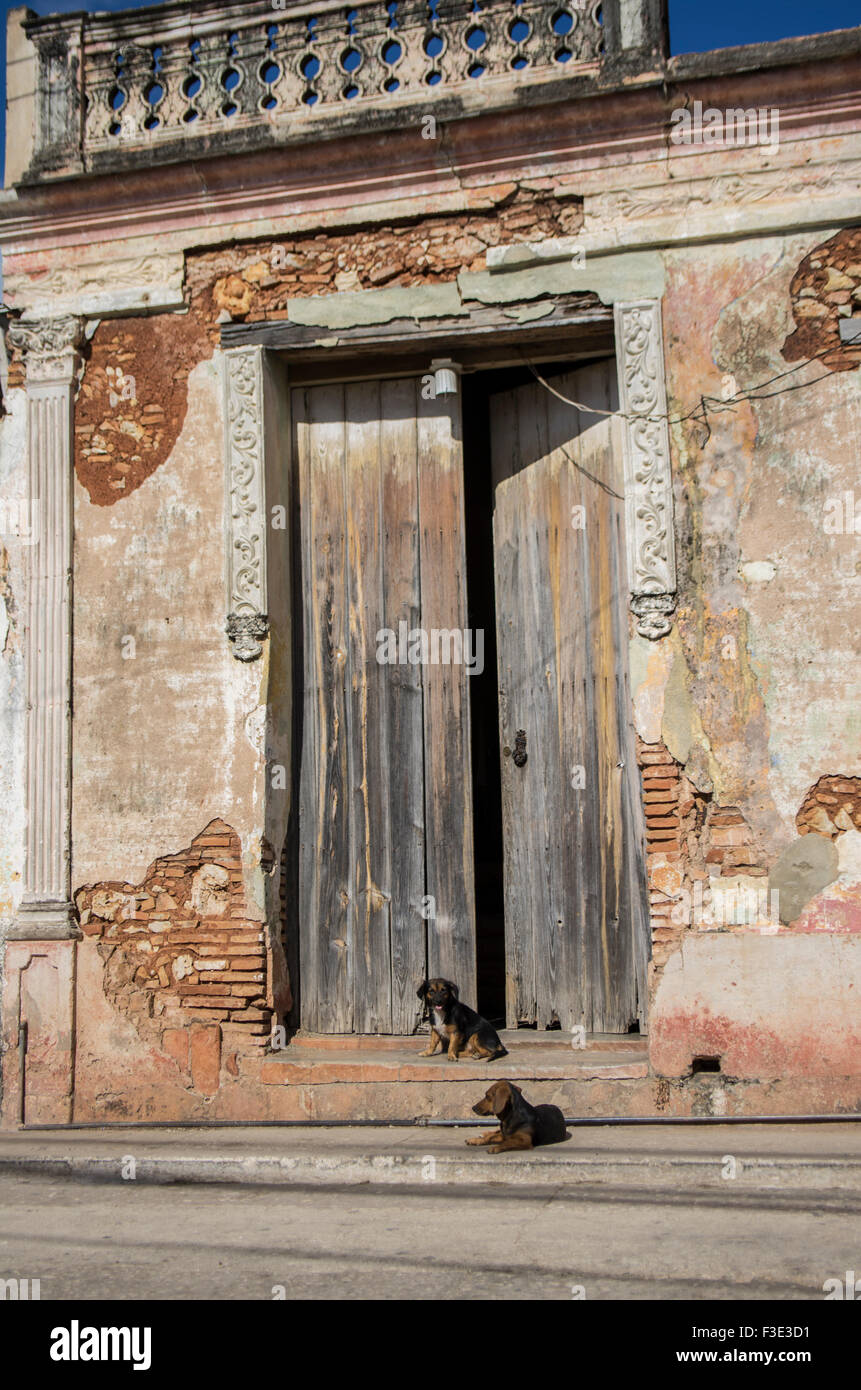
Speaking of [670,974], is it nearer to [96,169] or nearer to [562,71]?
[562,71]

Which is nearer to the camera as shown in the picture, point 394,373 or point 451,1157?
point 451,1157

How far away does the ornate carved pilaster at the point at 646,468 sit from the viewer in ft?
19.6

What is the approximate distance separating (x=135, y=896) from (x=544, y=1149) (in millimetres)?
2477

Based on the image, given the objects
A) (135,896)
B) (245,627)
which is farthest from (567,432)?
(135,896)

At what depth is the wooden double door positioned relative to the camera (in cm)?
632

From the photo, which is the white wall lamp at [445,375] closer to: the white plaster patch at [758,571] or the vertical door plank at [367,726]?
the vertical door plank at [367,726]

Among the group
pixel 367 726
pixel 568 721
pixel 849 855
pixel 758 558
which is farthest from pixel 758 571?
pixel 367 726

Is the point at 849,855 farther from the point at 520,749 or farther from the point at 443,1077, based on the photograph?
the point at 443,1077

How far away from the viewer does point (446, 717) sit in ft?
21.4

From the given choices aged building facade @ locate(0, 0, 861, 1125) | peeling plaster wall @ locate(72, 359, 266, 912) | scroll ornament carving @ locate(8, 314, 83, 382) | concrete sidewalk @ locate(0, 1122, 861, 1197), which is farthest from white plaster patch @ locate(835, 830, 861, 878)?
scroll ornament carving @ locate(8, 314, 83, 382)

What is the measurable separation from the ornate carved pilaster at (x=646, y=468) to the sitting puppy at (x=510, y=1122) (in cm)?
217

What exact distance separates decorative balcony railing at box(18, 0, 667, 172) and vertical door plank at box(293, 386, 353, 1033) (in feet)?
4.87

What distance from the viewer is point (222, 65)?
673cm

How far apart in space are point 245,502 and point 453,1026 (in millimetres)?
2781
